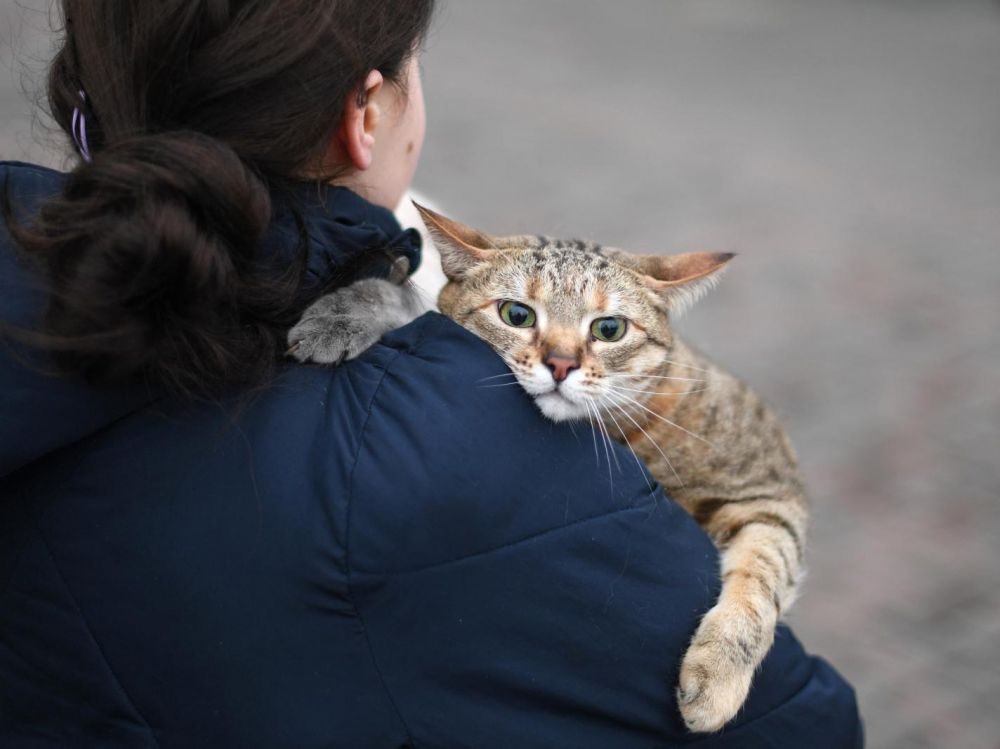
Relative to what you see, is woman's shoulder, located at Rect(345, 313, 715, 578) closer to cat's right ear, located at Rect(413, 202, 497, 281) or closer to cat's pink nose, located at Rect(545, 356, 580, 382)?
cat's pink nose, located at Rect(545, 356, 580, 382)

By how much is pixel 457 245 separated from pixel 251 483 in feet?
3.54

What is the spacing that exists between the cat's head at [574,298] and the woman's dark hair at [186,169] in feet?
2.23

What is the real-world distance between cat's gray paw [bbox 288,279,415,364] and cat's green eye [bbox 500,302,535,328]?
0.83ft

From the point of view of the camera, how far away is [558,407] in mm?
2070

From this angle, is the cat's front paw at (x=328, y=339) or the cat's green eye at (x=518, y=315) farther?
the cat's green eye at (x=518, y=315)

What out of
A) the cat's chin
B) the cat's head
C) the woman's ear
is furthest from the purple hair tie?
the cat's chin

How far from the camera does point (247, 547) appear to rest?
1594 millimetres

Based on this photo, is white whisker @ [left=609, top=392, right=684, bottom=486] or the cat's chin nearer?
the cat's chin

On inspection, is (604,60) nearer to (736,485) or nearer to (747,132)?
(747,132)

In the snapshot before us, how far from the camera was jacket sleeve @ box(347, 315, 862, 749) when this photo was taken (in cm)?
160

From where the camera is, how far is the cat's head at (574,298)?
247cm

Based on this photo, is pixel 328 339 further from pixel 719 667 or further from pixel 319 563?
pixel 719 667

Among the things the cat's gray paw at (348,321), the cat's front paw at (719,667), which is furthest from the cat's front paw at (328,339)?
the cat's front paw at (719,667)

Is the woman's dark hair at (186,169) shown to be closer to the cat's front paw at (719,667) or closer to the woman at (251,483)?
the woman at (251,483)
